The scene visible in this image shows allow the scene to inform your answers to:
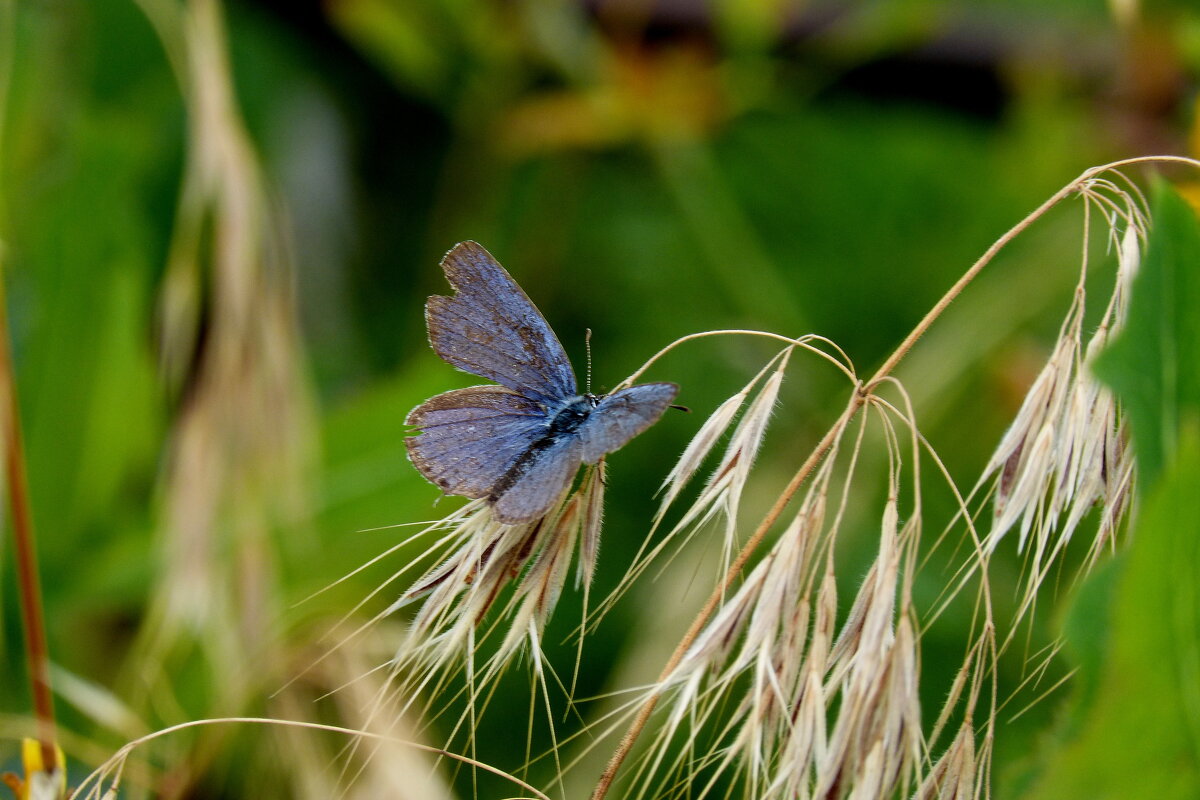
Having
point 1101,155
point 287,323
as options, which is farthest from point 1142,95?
point 287,323

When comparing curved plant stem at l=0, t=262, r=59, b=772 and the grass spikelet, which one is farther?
curved plant stem at l=0, t=262, r=59, b=772

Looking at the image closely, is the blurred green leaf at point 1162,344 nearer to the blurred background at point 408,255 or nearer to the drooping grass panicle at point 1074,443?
the drooping grass panicle at point 1074,443

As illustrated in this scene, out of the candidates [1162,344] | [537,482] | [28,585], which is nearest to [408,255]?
[28,585]

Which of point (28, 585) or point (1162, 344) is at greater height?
point (1162, 344)

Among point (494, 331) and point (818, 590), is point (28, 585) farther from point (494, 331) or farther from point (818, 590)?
point (818, 590)

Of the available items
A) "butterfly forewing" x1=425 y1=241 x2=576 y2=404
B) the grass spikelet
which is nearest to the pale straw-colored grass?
the grass spikelet

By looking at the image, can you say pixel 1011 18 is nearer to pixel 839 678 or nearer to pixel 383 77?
pixel 383 77

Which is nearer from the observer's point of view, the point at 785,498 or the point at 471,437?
the point at 785,498

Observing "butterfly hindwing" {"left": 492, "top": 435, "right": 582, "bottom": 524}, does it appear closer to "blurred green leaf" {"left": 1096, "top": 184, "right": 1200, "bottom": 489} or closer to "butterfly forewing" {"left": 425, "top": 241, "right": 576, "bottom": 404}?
"butterfly forewing" {"left": 425, "top": 241, "right": 576, "bottom": 404}
